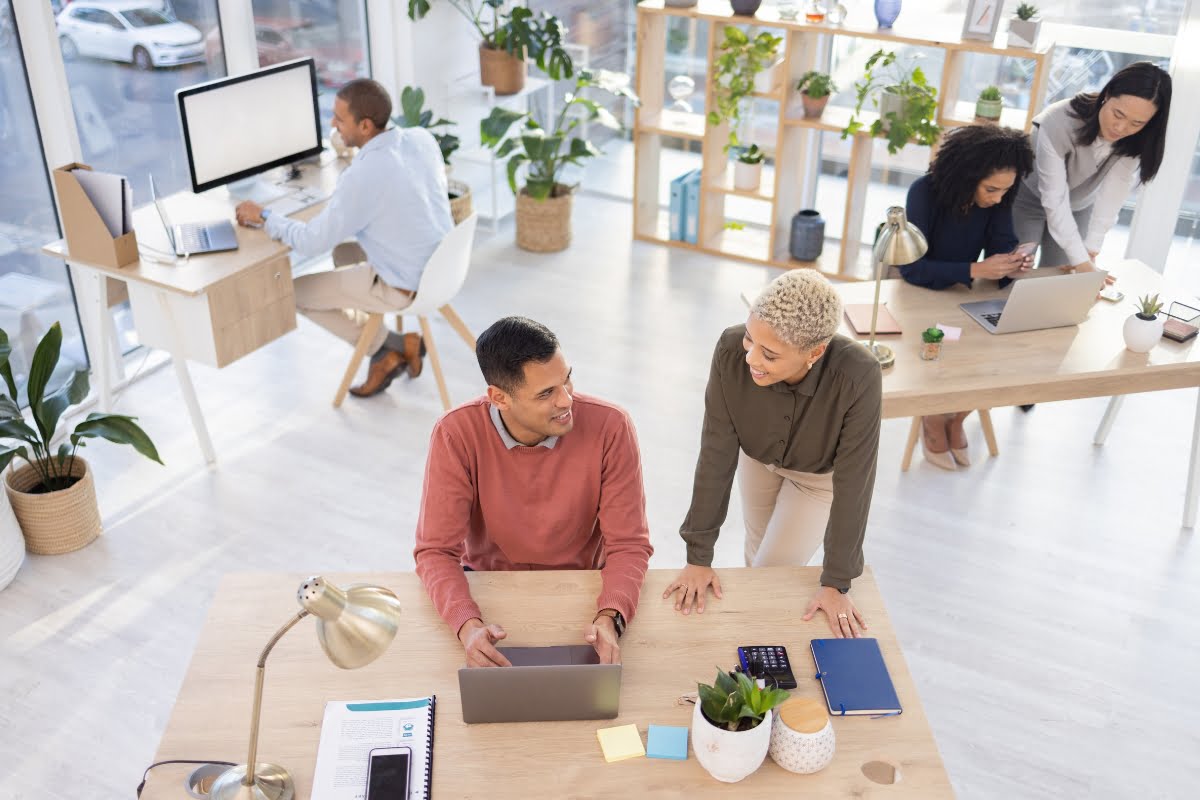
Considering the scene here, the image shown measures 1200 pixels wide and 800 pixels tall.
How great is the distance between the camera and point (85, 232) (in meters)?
3.67

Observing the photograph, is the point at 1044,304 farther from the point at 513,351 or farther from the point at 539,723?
the point at 539,723

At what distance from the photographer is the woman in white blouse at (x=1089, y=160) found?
3551 millimetres

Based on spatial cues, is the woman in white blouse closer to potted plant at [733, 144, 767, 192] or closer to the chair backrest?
potted plant at [733, 144, 767, 192]

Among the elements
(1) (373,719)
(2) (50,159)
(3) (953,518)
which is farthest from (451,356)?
(1) (373,719)

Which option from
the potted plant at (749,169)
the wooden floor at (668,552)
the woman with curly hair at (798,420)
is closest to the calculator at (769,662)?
the woman with curly hair at (798,420)

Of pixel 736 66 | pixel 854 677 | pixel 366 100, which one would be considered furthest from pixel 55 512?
pixel 736 66

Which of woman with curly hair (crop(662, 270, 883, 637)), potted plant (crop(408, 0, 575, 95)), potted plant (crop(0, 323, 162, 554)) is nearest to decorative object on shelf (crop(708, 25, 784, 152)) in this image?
potted plant (crop(408, 0, 575, 95))

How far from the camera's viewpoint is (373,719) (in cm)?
198

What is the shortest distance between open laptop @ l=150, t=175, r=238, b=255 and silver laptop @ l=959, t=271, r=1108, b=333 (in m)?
2.50

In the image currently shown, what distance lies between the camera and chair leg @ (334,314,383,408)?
4262 millimetres

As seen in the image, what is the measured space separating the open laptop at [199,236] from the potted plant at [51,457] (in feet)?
1.82

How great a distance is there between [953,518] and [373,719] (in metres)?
2.46

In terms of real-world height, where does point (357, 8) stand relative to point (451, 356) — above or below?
above

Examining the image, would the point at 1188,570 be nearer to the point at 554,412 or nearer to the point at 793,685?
the point at 793,685
